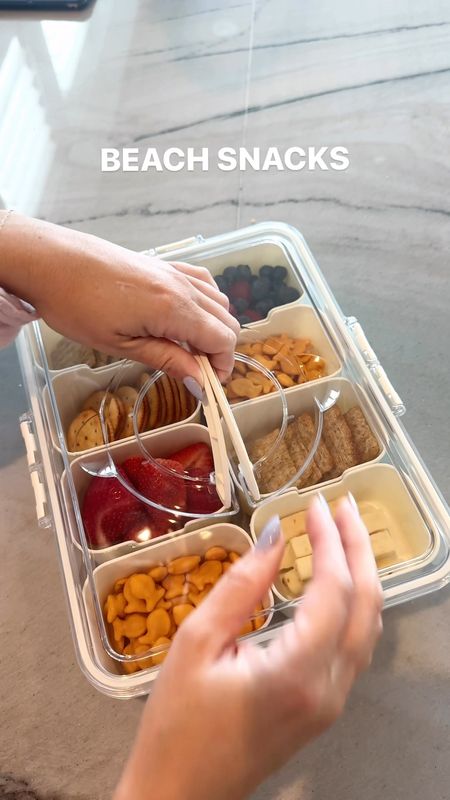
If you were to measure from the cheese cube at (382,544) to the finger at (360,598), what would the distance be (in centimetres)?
23

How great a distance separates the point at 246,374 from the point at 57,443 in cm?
24

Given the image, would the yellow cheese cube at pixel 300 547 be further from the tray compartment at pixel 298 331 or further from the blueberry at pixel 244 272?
the blueberry at pixel 244 272

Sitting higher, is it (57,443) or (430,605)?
(57,443)

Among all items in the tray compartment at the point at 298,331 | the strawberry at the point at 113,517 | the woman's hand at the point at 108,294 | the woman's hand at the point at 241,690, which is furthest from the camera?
the tray compartment at the point at 298,331

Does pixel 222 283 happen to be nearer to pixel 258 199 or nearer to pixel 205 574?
pixel 258 199

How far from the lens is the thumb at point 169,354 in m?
0.63

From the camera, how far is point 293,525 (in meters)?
0.69

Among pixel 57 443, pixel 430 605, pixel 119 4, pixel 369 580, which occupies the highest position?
pixel 119 4

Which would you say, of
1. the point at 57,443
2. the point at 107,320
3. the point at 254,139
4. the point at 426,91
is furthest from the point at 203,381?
the point at 426,91

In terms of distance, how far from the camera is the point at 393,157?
1073 mm

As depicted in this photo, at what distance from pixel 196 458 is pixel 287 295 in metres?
0.26

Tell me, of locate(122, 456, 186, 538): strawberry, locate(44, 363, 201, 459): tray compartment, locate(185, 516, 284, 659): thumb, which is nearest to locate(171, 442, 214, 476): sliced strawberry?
locate(122, 456, 186, 538): strawberry

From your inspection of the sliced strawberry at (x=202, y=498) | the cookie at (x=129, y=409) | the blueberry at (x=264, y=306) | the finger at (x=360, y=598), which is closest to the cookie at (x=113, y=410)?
the cookie at (x=129, y=409)

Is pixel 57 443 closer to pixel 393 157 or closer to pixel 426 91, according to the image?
pixel 393 157
